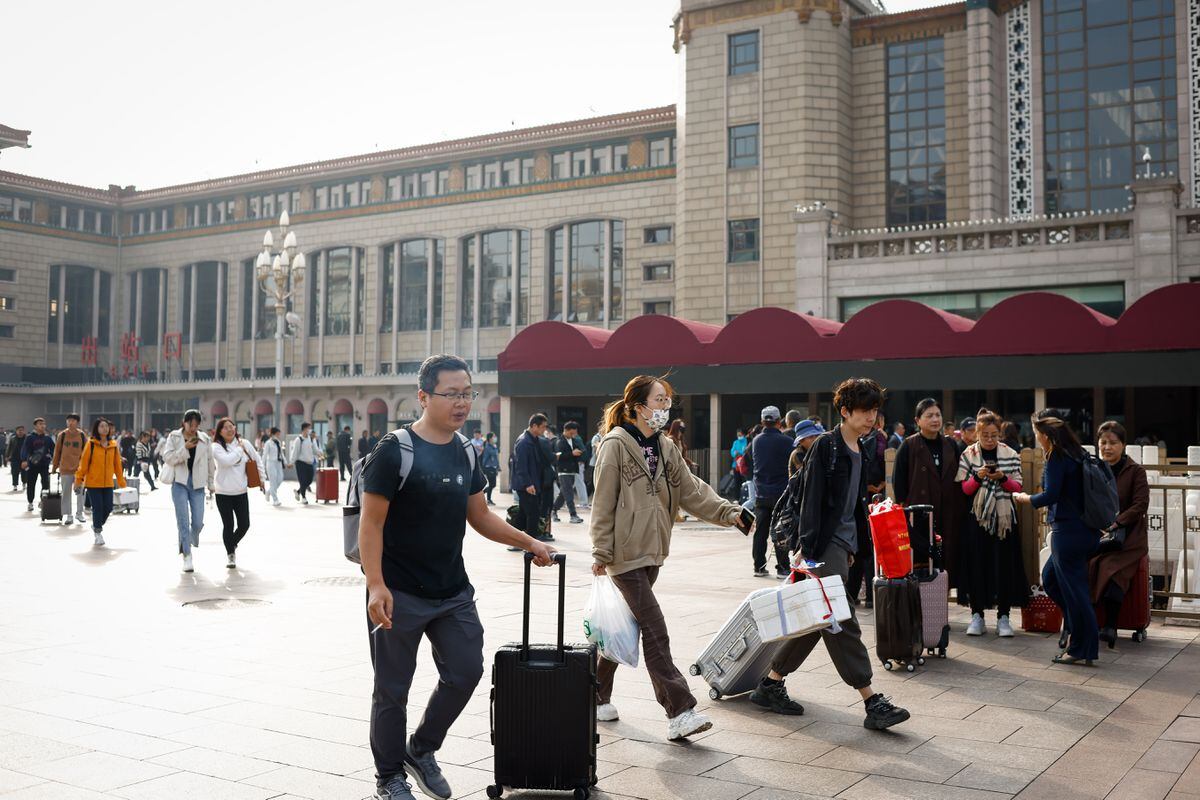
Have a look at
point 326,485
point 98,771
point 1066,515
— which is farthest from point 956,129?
point 98,771

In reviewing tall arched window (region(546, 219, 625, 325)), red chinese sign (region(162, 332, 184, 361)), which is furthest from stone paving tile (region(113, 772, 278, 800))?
red chinese sign (region(162, 332, 184, 361))

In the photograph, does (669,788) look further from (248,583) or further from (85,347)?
(85,347)

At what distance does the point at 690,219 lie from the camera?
131 ft

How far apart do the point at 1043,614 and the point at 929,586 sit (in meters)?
1.57

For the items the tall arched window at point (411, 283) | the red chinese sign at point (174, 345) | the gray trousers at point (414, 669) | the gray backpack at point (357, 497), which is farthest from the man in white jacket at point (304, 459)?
the red chinese sign at point (174, 345)

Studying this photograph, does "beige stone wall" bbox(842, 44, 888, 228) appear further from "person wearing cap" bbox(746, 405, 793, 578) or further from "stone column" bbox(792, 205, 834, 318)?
"person wearing cap" bbox(746, 405, 793, 578)

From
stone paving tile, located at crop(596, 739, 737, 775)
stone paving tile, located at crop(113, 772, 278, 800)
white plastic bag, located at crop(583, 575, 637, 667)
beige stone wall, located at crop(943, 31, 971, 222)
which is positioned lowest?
stone paving tile, located at crop(596, 739, 737, 775)

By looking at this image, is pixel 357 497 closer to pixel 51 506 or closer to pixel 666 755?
pixel 666 755

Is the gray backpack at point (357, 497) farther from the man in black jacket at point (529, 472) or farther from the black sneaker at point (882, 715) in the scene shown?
the man in black jacket at point (529, 472)

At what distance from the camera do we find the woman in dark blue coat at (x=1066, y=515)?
299 inches

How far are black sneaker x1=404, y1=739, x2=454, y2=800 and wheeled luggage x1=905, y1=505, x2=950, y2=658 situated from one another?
4126mm

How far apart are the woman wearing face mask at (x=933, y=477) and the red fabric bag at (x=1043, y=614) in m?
0.68

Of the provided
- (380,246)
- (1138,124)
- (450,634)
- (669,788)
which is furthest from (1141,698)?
(380,246)

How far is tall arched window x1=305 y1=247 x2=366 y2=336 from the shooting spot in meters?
55.8
